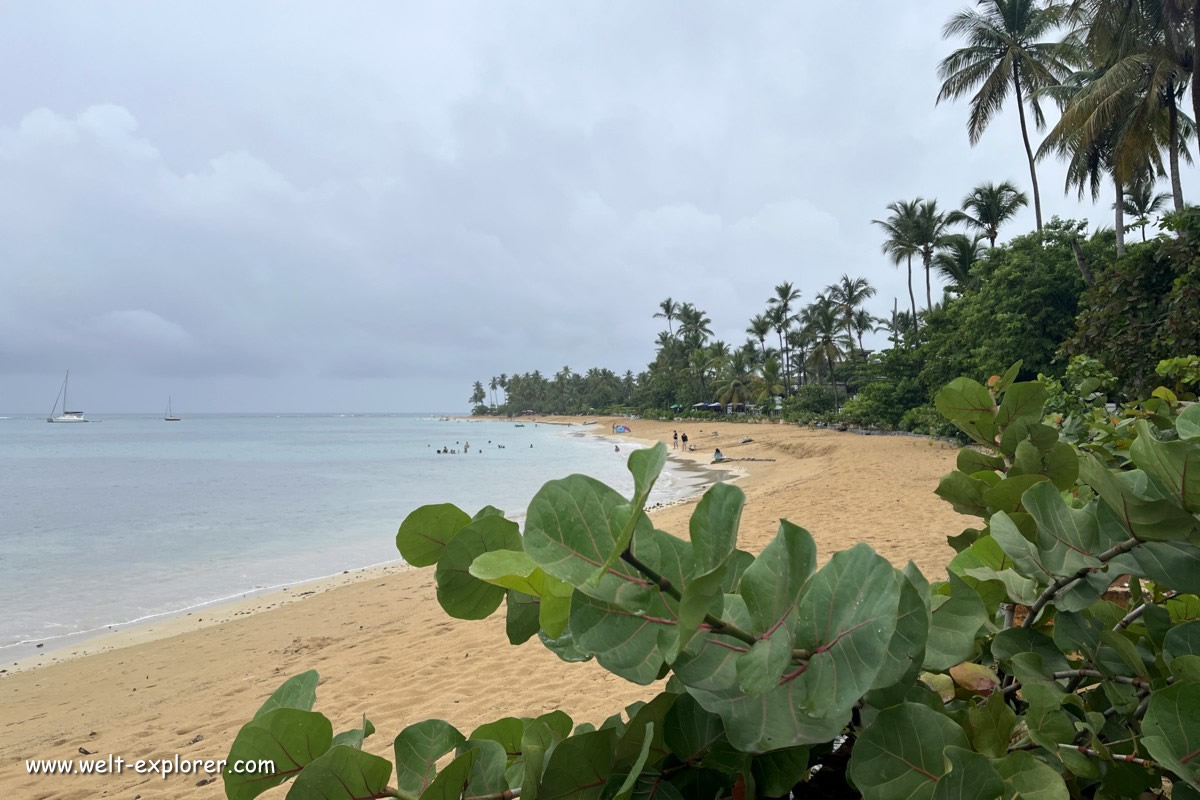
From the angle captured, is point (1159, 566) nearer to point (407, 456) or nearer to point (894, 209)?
point (894, 209)

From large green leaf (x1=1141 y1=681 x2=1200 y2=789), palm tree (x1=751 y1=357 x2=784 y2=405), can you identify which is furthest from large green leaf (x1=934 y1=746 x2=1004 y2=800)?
palm tree (x1=751 y1=357 x2=784 y2=405)

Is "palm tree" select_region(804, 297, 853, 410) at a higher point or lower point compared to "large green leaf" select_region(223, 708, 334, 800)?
higher

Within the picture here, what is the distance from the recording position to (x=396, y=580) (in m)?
9.94

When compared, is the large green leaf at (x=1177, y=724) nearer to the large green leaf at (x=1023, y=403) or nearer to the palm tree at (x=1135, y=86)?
the large green leaf at (x=1023, y=403)

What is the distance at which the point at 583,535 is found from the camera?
32 centimetres

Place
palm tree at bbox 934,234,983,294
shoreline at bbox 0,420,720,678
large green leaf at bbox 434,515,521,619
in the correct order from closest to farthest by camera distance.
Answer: large green leaf at bbox 434,515,521,619 < shoreline at bbox 0,420,720,678 < palm tree at bbox 934,234,983,294

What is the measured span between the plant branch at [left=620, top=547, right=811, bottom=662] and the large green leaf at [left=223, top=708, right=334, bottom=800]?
28 cm

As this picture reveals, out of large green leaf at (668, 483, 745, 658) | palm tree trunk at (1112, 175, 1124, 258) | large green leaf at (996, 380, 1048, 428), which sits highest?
palm tree trunk at (1112, 175, 1124, 258)

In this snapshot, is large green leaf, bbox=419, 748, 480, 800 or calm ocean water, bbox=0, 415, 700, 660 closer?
large green leaf, bbox=419, 748, 480, 800

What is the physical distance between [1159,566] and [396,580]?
10.5m

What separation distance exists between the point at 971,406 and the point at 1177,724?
42cm

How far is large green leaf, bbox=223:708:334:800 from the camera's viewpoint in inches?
17.2

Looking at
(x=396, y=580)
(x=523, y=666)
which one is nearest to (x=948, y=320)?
(x=396, y=580)

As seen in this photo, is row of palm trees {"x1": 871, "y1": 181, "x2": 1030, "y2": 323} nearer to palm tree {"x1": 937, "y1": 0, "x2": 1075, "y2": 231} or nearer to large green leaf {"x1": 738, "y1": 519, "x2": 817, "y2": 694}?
palm tree {"x1": 937, "y1": 0, "x2": 1075, "y2": 231}
